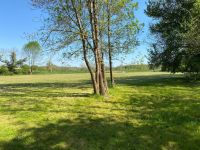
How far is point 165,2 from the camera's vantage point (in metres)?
32.3

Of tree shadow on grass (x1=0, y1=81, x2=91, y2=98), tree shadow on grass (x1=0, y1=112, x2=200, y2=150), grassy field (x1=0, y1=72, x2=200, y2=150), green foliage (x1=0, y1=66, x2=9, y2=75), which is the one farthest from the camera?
green foliage (x1=0, y1=66, x2=9, y2=75)

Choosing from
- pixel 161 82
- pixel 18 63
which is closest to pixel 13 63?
pixel 18 63

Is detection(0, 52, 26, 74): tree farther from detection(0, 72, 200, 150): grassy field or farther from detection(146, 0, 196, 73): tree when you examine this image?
detection(0, 72, 200, 150): grassy field

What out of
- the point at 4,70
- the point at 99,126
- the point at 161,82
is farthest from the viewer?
the point at 4,70

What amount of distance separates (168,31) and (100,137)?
78.9 feet

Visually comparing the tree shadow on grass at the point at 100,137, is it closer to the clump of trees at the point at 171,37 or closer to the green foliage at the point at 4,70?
the clump of trees at the point at 171,37

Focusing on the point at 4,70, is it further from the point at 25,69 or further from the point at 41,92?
the point at 41,92

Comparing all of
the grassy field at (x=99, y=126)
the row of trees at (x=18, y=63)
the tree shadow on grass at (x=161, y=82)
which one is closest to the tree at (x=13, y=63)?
the row of trees at (x=18, y=63)

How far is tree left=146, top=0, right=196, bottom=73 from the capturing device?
30.1m

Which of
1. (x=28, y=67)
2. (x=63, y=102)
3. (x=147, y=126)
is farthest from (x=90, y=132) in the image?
(x=28, y=67)

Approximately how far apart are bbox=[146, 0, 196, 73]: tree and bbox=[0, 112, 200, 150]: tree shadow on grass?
20.1 meters

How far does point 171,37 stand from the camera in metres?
30.5

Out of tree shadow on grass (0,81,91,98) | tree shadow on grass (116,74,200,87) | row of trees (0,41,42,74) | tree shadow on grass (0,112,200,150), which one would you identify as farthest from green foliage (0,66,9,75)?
tree shadow on grass (0,112,200,150)

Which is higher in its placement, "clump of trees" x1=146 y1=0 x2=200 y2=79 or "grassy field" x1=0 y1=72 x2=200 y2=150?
"clump of trees" x1=146 y1=0 x2=200 y2=79
